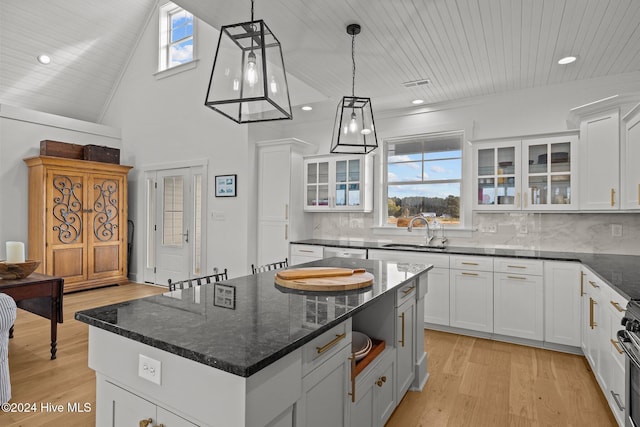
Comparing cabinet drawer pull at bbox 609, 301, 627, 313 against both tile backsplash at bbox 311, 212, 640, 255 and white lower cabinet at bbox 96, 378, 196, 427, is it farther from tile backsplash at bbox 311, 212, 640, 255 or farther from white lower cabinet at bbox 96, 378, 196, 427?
white lower cabinet at bbox 96, 378, 196, 427

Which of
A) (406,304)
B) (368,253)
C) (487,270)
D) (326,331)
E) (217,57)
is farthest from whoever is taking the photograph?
(368,253)

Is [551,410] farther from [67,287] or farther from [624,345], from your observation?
[67,287]

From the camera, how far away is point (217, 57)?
1704 mm

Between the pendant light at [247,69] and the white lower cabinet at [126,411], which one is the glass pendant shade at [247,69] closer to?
the pendant light at [247,69]

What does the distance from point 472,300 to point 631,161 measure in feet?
6.19

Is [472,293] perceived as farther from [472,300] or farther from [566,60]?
[566,60]

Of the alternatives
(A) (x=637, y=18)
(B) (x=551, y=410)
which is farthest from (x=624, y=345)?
(A) (x=637, y=18)

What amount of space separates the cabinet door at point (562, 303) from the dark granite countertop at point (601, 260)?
0.12 metres

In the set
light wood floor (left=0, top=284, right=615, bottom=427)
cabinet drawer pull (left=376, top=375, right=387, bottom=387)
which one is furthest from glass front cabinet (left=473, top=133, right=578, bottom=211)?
cabinet drawer pull (left=376, top=375, right=387, bottom=387)

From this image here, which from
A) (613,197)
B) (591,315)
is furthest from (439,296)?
(613,197)

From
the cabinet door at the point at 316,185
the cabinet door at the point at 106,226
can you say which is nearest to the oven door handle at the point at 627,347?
the cabinet door at the point at 316,185

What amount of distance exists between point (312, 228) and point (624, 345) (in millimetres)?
4172

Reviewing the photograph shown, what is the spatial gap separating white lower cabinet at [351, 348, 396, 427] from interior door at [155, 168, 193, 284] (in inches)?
179

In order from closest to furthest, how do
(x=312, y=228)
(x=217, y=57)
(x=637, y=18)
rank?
(x=217, y=57) → (x=637, y=18) → (x=312, y=228)
